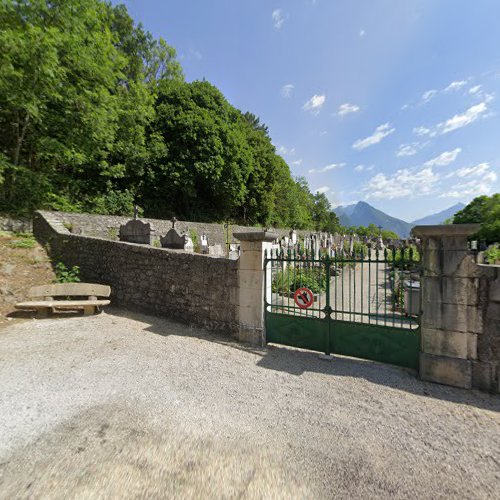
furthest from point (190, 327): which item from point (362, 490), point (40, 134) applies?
point (40, 134)

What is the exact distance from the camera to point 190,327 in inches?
221

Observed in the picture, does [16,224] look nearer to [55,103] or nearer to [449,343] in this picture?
[55,103]

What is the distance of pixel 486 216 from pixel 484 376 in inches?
1171

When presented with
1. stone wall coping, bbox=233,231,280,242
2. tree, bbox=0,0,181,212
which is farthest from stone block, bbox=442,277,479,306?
tree, bbox=0,0,181,212

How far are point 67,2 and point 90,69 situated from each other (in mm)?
3045

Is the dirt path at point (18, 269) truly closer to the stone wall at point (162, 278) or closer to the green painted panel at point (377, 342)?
the stone wall at point (162, 278)

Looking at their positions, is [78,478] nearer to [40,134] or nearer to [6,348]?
[6,348]

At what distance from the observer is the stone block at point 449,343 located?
10.8 feet

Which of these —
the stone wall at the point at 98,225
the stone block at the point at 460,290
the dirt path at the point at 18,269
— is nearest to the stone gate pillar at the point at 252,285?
the stone block at the point at 460,290

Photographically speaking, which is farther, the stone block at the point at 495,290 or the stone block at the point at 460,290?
the stone block at the point at 460,290

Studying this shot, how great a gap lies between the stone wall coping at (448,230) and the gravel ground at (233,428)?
205cm

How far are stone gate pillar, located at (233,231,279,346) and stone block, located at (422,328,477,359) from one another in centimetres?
256

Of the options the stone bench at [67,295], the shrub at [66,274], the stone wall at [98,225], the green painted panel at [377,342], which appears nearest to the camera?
the green painted panel at [377,342]

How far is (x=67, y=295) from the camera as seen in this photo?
6.50 metres
